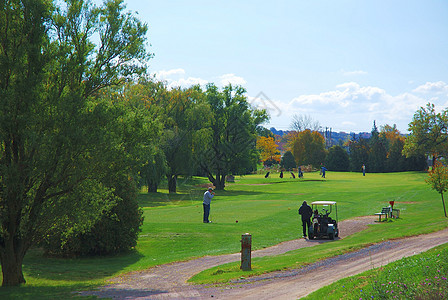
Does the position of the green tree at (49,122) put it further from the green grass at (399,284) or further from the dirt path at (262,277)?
the green grass at (399,284)

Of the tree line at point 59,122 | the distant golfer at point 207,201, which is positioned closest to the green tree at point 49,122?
the tree line at point 59,122

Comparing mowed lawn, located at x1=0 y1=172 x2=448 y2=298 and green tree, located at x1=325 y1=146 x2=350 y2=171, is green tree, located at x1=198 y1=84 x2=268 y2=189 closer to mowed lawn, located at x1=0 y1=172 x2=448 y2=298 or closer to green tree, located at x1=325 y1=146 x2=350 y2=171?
mowed lawn, located at x1=0 y1=172 x2=448 y2=298

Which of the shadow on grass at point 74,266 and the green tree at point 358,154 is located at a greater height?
the green tree at point 358,154

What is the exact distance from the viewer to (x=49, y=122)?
49.0 ft

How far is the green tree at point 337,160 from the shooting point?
105625 millimetres

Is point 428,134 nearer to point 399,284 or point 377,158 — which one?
point 377,158

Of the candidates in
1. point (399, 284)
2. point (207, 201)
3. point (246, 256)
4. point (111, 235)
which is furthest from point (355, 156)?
point (399, 284)

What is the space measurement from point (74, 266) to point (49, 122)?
703 cm

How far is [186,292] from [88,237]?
9.12 meters

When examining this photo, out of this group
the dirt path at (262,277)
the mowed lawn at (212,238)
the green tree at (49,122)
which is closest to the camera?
the dirt path at (262,277)

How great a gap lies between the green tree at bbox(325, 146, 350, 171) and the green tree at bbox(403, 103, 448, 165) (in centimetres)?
1974

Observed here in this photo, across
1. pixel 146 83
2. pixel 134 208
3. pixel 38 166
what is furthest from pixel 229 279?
pixel 146 83

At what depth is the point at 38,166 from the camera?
14.7 m

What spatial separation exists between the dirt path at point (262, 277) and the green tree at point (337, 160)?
283 ft
